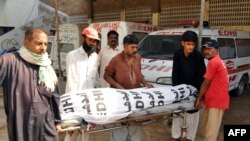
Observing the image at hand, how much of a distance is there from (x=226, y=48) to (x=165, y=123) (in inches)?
112

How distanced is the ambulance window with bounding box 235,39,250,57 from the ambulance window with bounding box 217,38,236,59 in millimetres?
362

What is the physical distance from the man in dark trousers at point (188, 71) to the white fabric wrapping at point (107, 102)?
528 millimetres

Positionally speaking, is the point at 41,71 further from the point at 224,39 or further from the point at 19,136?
the point at 224,39

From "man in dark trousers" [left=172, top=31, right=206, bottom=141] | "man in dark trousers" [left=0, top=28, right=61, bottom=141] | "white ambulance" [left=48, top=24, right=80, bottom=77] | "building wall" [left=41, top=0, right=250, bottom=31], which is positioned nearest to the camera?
"man in dark trousers" [left=0, top=28, right=61, bottom=141]

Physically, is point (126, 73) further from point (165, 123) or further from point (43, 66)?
point (165, 123)

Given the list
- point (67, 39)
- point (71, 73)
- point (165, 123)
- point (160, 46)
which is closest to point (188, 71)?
point (71, 73)

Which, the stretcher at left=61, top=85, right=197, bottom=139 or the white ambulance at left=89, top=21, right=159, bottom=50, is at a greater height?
the white ambulance at left=89, top=21, right=159, bottom=50

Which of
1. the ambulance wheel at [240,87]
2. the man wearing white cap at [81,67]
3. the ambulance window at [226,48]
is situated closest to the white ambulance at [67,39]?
the ambulance window at [226,48]

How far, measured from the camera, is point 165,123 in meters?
5.99

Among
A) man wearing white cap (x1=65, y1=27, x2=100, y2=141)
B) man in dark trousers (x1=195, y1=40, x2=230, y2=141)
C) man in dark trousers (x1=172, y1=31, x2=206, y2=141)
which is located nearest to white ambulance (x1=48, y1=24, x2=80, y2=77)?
man in dark trousers (x1=172, y1=31, x2=206, y2=141)

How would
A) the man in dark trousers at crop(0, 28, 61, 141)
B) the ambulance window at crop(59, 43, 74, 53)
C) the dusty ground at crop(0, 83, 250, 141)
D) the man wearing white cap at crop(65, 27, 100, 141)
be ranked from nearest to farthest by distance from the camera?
1. the man in dark trousers at crop(0, 28, 61, 141)
2. the man wearing white cap at crop(65, 27, 100, 141)
3. the dusty ground at crop(0, 83, 250, 141)
4. the ambulance window at crop(59, 43, 74, 53)

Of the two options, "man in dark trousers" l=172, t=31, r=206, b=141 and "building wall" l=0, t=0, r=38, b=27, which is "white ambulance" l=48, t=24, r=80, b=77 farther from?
"man in dark trousers" l=172, t=31, r=206, b=141

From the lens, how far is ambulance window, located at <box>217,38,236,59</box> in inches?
291

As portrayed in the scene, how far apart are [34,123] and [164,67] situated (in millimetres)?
3908
